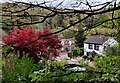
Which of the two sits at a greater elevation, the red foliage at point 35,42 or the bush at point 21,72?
the bush at point 21,72

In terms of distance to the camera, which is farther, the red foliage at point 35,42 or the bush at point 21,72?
the red foliage at point 35,42

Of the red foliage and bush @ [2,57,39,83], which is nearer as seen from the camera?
bush @ [2,57,39,83]

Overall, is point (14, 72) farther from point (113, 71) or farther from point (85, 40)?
point (85, 40)

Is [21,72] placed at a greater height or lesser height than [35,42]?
greater

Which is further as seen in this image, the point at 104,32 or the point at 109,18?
the point at 104,32

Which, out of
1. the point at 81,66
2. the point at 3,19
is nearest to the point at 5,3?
the point at 3,19

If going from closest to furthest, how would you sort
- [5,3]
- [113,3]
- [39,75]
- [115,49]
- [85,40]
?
[39,75] < [113,3] < [5,3] < [115,49] < [85,40]

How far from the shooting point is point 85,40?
1806 mm

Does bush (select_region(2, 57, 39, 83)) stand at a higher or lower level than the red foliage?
higher

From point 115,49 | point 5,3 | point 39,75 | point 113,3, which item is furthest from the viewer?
point 115,49

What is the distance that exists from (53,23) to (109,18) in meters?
0.52

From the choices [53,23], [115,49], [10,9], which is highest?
[10,9]

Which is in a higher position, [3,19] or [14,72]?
[3,19]

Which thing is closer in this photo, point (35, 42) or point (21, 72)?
point (21, 72)
